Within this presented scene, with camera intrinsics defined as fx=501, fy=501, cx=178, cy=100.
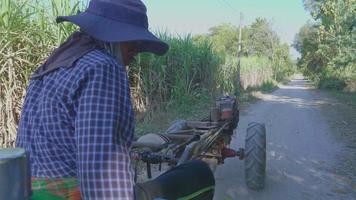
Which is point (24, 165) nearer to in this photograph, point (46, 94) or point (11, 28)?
point (46, 94)

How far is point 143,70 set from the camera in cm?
1084

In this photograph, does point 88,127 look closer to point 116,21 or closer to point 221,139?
point 116,21

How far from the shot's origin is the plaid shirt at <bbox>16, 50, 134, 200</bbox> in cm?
165

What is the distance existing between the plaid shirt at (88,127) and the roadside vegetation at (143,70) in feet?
15.5

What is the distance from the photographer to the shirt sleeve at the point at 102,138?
1.64m

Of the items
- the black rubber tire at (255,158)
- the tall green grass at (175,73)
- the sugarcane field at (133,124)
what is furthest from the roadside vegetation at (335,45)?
the black rubber tire at (255,158)

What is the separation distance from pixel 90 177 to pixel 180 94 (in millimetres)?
11641

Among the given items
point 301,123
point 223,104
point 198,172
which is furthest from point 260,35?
point 198,172

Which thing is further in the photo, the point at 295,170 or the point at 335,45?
the point at 335,45

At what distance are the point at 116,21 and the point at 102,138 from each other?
49cm

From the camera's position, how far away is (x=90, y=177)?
1645 mm

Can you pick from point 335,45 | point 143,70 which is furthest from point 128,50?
point 335,45

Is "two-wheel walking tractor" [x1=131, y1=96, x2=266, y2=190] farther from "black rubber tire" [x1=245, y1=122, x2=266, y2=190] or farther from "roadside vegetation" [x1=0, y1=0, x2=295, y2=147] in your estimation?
"roadside vegetation" [x1=0, y1=0, x2=295, y2=147]

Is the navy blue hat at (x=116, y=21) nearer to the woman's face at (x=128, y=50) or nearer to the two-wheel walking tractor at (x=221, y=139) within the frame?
the woman's face at (x=128, y=50)
